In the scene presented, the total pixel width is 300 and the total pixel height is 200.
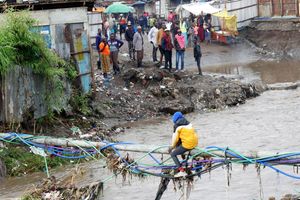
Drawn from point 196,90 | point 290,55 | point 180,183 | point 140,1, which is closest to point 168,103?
point 196,90

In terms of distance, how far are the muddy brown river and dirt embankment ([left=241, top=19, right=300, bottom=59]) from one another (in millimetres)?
4986

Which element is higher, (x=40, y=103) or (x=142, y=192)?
(x=40, y=103)

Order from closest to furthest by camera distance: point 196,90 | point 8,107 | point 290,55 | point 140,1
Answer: point 8,107 → point 196,90 → point 290,55 → point 140,1

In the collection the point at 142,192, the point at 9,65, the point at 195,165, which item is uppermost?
the point at 9,65

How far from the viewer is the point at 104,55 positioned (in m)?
22.0

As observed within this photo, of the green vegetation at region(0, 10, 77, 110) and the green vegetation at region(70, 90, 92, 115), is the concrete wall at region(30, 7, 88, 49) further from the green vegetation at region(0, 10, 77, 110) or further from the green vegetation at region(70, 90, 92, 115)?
the green vegetation at region(0, 10, 77, 110)

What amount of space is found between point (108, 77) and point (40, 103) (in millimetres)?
5921

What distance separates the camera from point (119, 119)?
19.7 meters

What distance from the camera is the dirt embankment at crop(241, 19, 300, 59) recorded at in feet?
106

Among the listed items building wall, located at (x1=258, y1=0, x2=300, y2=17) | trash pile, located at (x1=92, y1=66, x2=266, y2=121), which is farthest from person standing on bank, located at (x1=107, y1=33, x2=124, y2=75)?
building wall, located at (x1=258, y1=0, x2=300, y2=17)

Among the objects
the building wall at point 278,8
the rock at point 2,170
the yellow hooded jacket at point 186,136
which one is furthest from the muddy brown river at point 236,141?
the building wall at point 278,8

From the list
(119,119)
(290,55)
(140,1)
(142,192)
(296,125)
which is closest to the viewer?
(142,192)

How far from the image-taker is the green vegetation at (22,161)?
14477 millimetres

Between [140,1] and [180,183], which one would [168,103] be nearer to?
[180,183]
